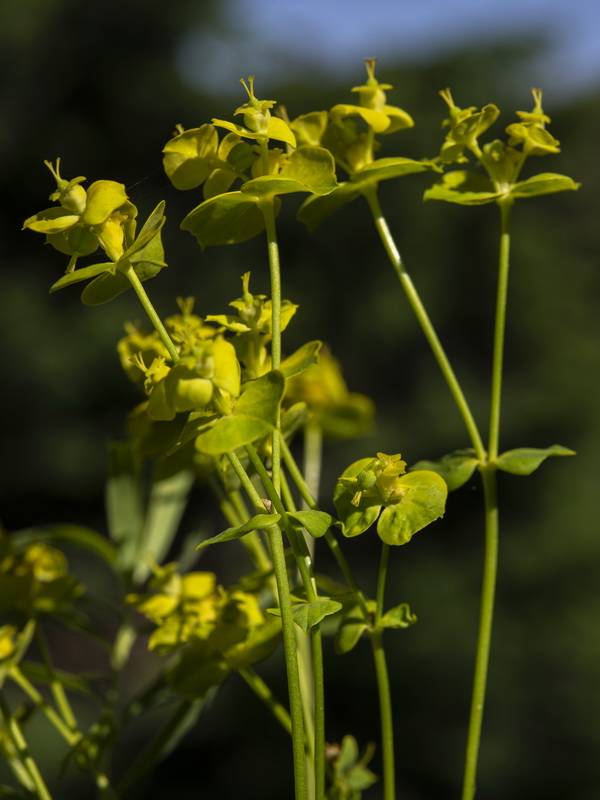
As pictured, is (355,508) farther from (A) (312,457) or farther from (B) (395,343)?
(B) (395,343)

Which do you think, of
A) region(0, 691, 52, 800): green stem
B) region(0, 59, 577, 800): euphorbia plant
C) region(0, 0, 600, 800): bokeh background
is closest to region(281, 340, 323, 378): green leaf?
region(0, 59, 577, 800): euphorbia plant

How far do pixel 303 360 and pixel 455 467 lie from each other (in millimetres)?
143

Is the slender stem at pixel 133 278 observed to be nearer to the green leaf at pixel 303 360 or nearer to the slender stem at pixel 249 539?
the green leaf at pixel 303 360

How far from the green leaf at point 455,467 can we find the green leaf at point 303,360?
0.36ft

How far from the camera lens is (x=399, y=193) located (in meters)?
11.0

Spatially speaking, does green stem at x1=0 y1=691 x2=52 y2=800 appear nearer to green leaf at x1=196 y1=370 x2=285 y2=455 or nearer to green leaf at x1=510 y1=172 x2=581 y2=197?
green leaf at x1=196 y1=370 x2=285 y2=455

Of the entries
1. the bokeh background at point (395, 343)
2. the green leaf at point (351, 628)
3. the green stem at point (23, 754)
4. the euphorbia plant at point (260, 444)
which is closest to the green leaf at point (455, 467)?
the euphorbia plant at point (260, 444)

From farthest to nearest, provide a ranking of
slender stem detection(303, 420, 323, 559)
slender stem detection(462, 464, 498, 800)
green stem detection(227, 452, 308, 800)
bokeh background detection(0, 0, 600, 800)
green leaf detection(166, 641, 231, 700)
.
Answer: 1. bokeh background detection(0, 0, 600, 800)
2. slender stem detection(303, 420, 323, 559)
3. green leaf detection(166, 641, 231, 700)
4. slender stem detection(462, 464, 498, 800)
5. green stem detection(227, 452, 308, 800)

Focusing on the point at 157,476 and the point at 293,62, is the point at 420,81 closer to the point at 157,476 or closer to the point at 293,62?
the point at 293,62

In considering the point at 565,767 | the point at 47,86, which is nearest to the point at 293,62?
the point at 47,86

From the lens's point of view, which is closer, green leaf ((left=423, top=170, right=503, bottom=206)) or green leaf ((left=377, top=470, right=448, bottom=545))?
green leaf ((left=377, top=470, right=448, bottom=545))

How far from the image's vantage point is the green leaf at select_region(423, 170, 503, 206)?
631mm

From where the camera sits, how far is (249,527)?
17.6 inches

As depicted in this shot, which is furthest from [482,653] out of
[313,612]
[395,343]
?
[395,343]
